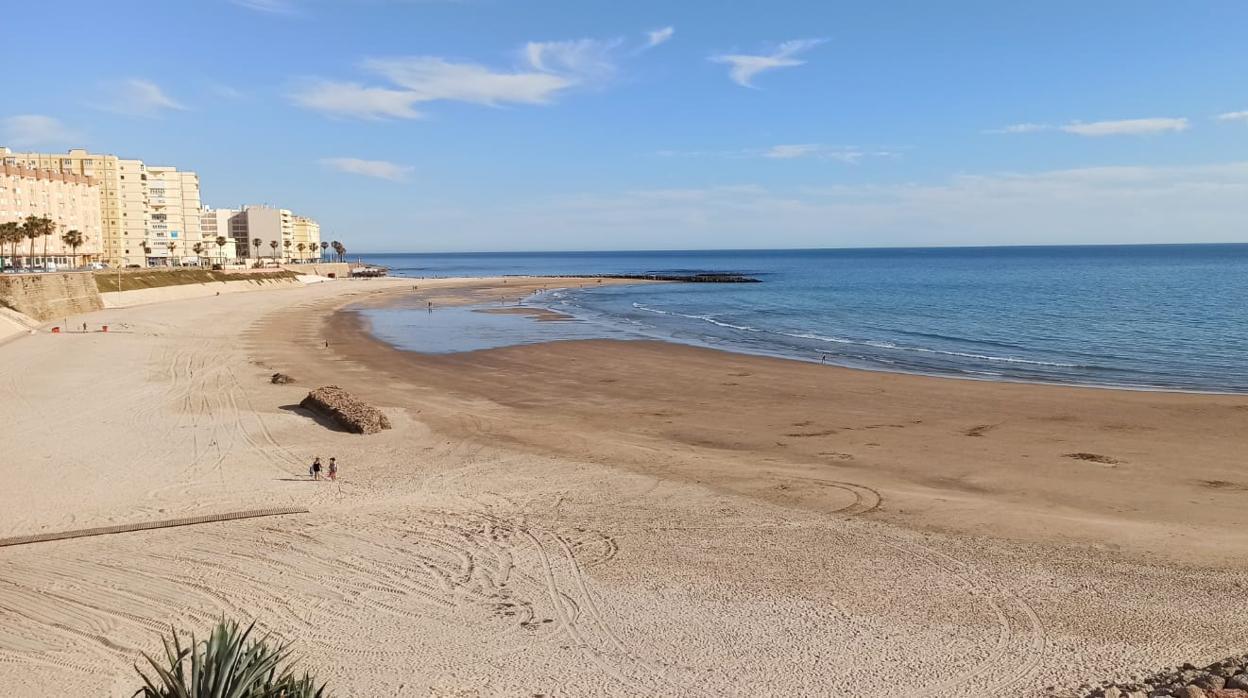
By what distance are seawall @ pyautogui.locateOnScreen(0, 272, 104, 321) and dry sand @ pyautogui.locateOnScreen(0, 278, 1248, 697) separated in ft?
92.7

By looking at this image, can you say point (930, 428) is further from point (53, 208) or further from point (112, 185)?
point (112, 185)

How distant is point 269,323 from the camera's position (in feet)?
204

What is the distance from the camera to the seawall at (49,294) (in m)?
53.6

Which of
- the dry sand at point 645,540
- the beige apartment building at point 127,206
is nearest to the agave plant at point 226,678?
the dry sand at point 645,540

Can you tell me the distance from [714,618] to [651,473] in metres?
8.24

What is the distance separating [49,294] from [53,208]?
5048cm

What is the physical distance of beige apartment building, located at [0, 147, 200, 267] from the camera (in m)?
125

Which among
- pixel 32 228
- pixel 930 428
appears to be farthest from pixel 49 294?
pixel 930 428

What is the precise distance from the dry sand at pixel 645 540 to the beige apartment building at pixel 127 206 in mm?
113786

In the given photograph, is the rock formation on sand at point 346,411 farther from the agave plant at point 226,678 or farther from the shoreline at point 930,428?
the agave plant at point 226,678

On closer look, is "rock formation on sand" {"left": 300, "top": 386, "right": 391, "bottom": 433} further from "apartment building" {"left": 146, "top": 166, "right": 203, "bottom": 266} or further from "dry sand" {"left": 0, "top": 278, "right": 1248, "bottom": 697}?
"apartment building" {"left": 146, "top": 166, "right": 203, "bottom": 266}

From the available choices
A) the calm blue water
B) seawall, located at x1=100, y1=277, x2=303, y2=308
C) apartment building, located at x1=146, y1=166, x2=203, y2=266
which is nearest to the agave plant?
the calm blue water

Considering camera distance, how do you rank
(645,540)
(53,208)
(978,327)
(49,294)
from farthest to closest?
(53,208)
(49,294)
(978,327)
(645,540)

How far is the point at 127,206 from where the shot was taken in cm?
13038
